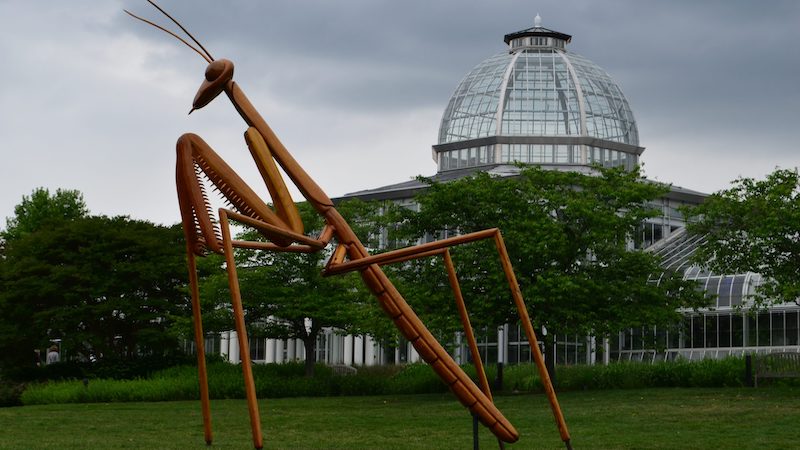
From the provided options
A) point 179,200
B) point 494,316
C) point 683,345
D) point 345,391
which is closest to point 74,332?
point 345,391

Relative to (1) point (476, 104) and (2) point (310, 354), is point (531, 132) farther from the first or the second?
(2) point (310, 354)

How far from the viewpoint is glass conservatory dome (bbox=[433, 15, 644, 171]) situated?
5138cm

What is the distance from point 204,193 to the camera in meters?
10.8

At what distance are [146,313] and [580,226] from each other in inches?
571

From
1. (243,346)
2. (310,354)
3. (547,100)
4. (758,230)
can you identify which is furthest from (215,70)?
(547,100)

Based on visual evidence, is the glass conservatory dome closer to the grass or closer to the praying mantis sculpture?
the grass

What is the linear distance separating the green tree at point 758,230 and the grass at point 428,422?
270cm

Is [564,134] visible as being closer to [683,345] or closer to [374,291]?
[683,345]

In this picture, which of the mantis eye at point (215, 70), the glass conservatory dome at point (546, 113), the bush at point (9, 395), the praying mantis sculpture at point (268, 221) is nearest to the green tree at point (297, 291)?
the bush at point (9, 395)

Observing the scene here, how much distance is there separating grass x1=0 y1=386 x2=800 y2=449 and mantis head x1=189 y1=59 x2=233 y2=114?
24.0ft

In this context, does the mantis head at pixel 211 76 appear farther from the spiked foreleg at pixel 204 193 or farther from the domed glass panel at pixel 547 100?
the domed glass panel at pixel 547 100

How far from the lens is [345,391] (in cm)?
3434

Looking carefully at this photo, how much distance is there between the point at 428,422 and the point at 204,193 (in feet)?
38.9

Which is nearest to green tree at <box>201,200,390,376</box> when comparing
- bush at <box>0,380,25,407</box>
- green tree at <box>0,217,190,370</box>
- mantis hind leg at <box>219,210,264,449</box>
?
green tree at <box>0,217,190,370</box>
